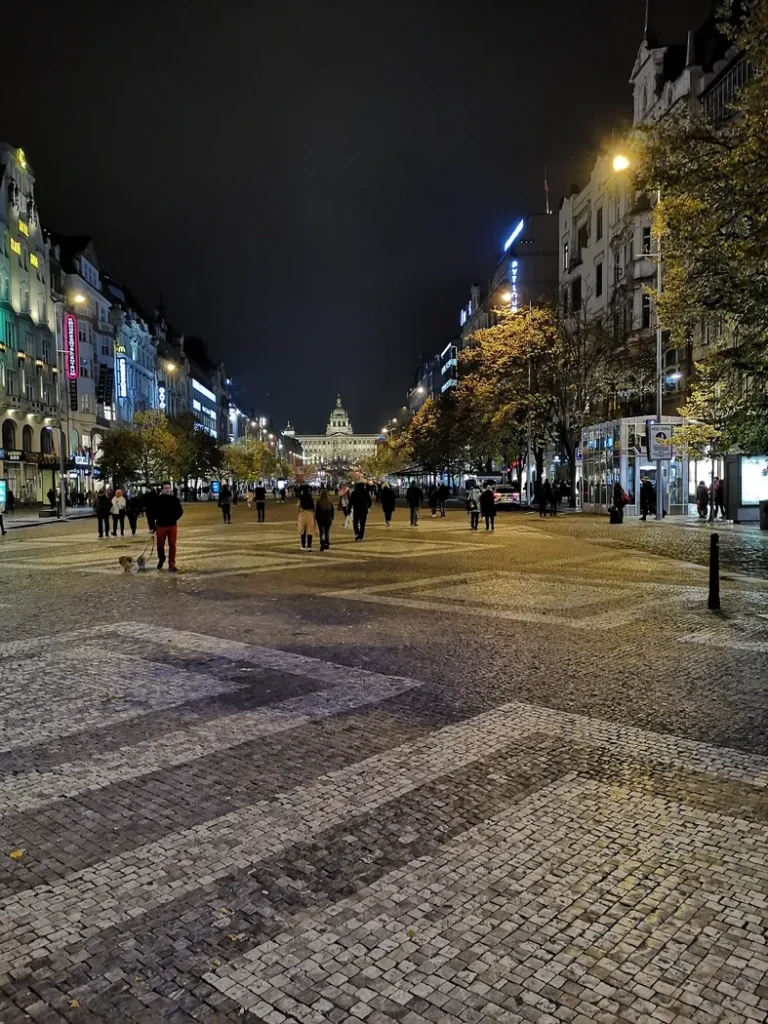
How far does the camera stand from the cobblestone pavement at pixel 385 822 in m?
2.90

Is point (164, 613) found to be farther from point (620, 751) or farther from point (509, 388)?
point (509, 388)

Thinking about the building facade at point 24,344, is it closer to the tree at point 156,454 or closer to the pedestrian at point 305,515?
the tree at point 156,454

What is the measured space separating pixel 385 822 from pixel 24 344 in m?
59.5

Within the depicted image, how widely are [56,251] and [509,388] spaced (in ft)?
140

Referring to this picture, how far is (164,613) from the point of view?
36.8 feet

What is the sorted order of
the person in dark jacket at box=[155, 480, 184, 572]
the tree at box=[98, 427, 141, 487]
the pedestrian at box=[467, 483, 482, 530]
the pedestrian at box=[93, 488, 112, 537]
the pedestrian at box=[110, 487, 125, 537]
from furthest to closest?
the tree at box=[98, 427, 141, 487], the pedestrian at box=[467, 483, 482, 530], the pedestrian at box=[110, 487, 125, 537], the pedestrian at box=[93, 488, 112, 537], the person in dark jacket at box=[155, 480, 184, 572]

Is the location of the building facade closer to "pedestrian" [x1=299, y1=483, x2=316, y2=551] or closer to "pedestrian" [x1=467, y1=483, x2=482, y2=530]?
"pedestrian" [x1=467, y1=483, x2=482, y2=530]

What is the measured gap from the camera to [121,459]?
5612 centimetres

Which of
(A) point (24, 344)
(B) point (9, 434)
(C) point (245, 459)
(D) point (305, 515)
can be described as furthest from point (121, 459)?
(C) point (245, 459)

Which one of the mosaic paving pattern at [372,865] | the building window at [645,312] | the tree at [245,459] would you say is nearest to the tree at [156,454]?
the building window at [645,312]

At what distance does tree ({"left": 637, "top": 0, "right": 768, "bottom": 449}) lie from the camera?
13.8 meters

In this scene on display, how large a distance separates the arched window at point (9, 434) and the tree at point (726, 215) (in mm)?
47363

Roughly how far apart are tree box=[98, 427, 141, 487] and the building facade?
13.5ft

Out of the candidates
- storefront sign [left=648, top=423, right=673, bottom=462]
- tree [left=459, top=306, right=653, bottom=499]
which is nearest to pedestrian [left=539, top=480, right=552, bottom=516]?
tree [left=459, top=306, right=653, bottom=499]
